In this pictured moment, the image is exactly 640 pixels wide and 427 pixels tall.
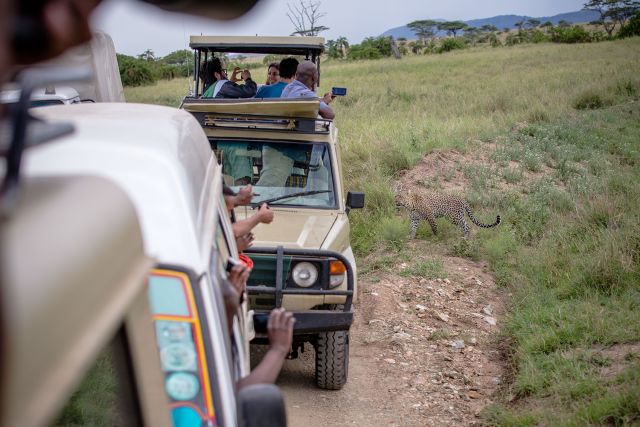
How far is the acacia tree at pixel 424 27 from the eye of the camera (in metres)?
67.8

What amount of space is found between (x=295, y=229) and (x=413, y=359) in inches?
57.6

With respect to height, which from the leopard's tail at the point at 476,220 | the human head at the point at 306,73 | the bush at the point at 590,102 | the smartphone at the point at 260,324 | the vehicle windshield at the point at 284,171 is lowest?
the bush at the point at 590,102

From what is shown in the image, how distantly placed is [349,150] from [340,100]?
884cm

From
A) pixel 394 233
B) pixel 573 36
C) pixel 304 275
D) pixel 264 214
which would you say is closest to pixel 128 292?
pixel 264 214

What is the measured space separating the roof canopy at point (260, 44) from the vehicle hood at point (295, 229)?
2.73 meters

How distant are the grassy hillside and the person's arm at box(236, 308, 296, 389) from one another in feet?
7.79

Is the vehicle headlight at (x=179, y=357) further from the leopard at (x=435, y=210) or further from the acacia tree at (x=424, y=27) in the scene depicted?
the acacia tree at (x=424, y=27)

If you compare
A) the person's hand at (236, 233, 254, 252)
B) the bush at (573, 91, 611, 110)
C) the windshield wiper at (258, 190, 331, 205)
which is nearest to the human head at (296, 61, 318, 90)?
the windshield wiper at (258, 190, 331, 205)

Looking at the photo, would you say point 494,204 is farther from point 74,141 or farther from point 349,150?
point 74,141

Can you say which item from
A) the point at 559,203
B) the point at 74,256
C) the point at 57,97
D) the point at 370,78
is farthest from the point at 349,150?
the point at 370,78

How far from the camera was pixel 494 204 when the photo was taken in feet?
32.3

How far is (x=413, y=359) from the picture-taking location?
19.4ft

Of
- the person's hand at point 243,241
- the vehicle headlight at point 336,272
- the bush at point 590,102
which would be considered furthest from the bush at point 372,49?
the person's hand at point 243,241

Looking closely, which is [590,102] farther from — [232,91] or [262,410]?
[262,410]
